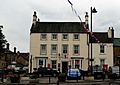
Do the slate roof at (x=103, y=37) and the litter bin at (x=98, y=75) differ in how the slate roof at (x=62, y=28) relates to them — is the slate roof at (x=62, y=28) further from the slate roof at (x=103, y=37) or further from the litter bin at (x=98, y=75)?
the litter bin at (x=98, y=75)

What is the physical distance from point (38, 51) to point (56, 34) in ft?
14.7

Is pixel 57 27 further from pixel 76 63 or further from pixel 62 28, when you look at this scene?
pixel 76 63

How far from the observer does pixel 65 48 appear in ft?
217

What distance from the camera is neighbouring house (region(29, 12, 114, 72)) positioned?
65250 mm

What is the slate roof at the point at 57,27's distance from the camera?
6681 cm

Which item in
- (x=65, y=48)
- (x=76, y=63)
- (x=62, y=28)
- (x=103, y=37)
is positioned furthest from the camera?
(x=103, y=37)

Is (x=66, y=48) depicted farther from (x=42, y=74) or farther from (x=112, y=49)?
(x=42, y=74)

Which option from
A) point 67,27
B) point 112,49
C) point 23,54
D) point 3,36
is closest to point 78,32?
point 67,27

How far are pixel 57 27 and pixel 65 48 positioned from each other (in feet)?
14.5

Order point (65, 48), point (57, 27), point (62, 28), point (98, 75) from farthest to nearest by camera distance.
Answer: point (57, 27), point (62, 28), point (65, 48), point (98, 75)

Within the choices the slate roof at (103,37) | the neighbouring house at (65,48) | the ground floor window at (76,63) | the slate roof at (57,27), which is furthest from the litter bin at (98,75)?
the slate roof at (57,27)

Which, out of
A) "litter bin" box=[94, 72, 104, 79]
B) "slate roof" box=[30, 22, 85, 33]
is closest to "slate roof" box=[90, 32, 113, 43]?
"slate roof" box=[30, 22, 85, 33]

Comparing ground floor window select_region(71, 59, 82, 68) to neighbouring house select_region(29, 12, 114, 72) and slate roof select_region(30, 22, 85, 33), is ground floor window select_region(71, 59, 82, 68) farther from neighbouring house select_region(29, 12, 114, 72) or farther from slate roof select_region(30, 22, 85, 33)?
slate roof select_region(30, 22, 85, 33)

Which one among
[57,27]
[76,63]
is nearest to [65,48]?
[76,63]
